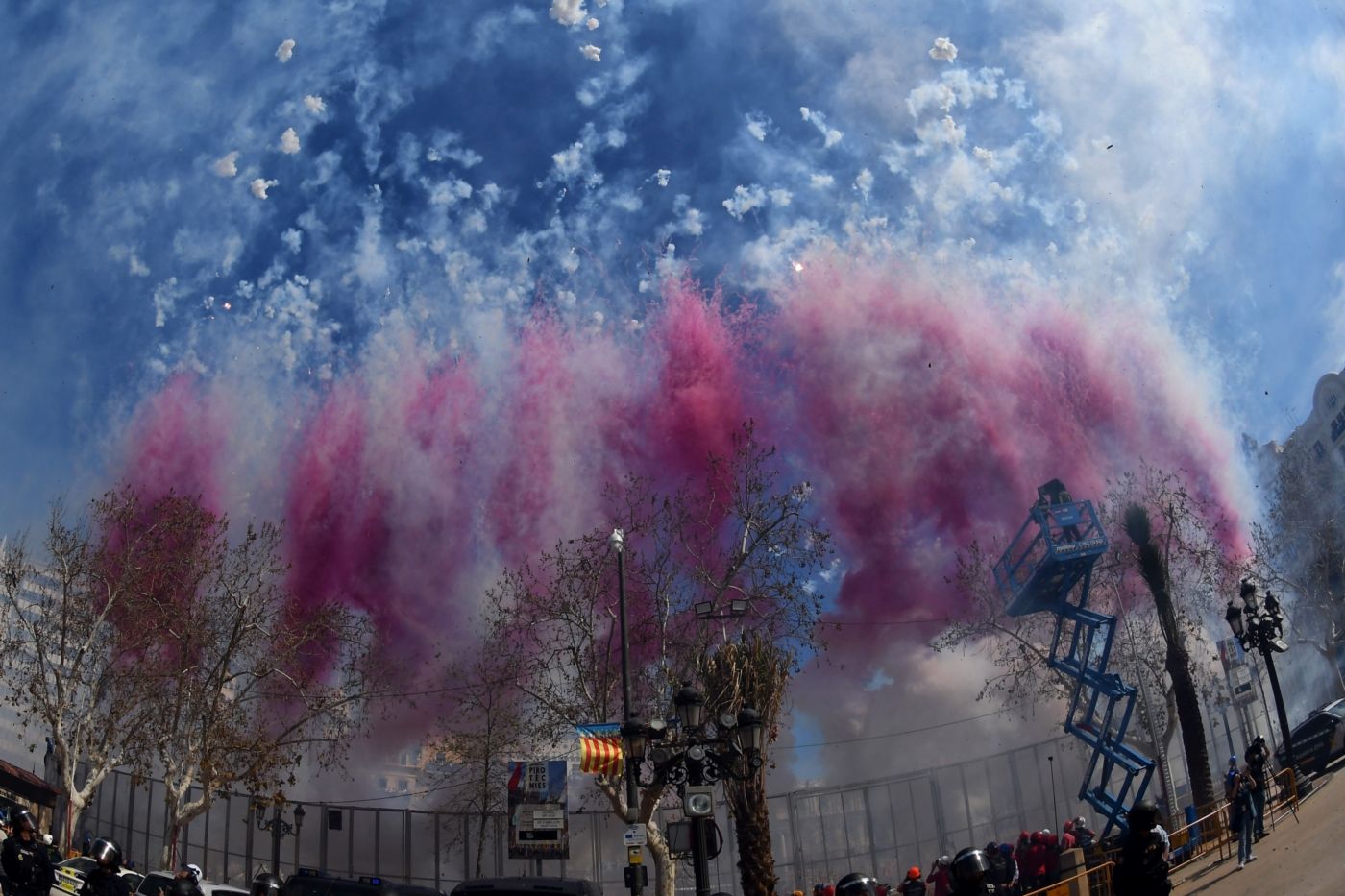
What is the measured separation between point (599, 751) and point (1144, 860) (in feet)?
38.7

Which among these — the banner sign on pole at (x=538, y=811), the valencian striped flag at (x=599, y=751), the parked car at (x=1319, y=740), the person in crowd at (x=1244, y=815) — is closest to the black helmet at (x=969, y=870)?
the person in crowd at (x=1244, y=815)

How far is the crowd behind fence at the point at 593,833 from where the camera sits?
3234cm

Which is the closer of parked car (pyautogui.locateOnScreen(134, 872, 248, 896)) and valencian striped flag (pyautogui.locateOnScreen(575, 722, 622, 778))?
parked car (pyautogui.locateOnScreen(134, 872, 248, 896))

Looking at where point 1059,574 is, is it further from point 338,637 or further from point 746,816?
point 338,637

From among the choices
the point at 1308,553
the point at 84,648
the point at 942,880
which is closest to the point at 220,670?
the point at 84,648

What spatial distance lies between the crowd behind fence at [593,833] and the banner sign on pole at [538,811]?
14.1 ft

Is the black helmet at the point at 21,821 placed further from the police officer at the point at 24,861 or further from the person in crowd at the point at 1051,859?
the person in crowd at the point at 1051,859

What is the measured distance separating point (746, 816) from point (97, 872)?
13.1 meters

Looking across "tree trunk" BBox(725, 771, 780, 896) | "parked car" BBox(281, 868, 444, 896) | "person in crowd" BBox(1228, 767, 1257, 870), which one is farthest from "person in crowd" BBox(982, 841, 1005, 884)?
"parked car" BBox(281, 868, 444, 896)

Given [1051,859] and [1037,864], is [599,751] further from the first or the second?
[1051,859]

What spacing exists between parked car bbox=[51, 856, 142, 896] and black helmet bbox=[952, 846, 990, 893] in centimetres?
1622

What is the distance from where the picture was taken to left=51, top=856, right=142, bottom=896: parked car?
19234mm

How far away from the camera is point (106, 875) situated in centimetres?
936

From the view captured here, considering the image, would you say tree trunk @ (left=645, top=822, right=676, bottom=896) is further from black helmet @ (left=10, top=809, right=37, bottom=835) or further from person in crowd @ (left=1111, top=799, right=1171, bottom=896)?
person in crowd @ (left=1111, top=799, right=1171, bottom=896)
